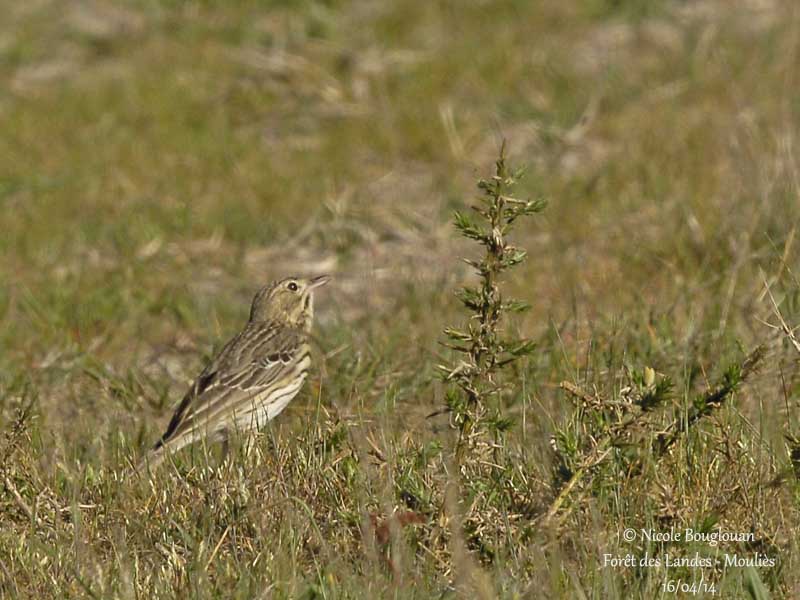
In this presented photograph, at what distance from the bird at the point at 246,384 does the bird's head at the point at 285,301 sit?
0.18 ft

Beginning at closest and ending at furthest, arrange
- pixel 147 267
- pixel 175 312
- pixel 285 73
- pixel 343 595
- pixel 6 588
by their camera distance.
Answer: pixel 343 595, pixel 6 588, pixel 175 312, pixel 147 267, pixel 285 73

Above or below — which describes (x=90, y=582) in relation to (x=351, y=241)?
above

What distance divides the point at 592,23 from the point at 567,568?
8.44 metres

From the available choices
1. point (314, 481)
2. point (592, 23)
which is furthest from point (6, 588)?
point (592, 23)

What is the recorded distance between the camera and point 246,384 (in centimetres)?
714

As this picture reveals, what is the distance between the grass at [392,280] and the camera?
202 inches

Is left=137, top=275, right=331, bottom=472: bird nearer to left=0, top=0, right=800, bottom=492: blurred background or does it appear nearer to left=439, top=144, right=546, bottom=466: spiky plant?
left=0, top=0, right=800, bottom=492: blurred background

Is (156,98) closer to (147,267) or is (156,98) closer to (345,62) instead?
(345,62)

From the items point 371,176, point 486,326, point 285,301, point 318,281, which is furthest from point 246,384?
point 371,176

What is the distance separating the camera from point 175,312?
892cm

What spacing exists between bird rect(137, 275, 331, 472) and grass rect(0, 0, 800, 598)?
0.17m

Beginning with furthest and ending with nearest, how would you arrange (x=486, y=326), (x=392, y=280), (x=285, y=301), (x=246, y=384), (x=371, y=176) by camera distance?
(x=371, y=176), (x=392, y=280), (x=285, y=301), (x=246, y=384), (x=486, y=326)

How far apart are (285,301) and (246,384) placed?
75 centimetres

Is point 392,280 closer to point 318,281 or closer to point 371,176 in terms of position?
point 318,281
